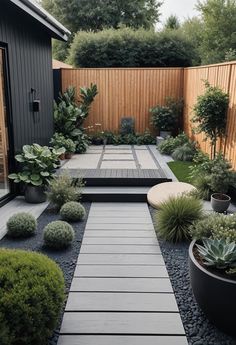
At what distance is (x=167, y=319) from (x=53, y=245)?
5.27 feet

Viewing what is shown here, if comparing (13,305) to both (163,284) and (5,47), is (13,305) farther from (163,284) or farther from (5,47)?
(5,47)

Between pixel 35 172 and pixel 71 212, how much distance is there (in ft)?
4.02

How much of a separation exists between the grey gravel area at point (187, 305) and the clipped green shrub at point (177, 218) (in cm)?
13

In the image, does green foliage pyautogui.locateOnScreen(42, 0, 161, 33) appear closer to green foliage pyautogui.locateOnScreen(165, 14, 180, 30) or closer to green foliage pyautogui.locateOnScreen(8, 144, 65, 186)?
green foliage pyautogui.locateOnScreen(165, 14, 180, 30)

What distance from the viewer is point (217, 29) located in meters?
15.5

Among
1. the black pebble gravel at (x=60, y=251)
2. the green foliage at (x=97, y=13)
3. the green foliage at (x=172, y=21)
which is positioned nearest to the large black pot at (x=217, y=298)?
the black pebble gravel at (x=60, y=251)

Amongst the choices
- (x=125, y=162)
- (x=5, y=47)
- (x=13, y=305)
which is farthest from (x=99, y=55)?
(x=13, y=305)

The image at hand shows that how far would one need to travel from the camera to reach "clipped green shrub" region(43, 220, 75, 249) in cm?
367

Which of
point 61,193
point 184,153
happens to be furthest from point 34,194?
point 184,153

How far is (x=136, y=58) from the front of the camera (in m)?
12.6

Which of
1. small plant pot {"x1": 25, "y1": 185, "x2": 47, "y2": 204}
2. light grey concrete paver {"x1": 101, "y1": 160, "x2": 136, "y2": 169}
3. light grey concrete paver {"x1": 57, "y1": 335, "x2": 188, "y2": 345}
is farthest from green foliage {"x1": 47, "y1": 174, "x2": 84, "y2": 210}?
light grey concrete paver {"x1": 57, "y1": 335, "x2": 188, "y2": 345}

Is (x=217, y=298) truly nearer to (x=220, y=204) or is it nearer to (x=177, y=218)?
(x=177, y=218)

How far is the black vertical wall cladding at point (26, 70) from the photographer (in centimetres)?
515

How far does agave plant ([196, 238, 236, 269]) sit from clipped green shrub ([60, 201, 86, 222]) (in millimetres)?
2281
